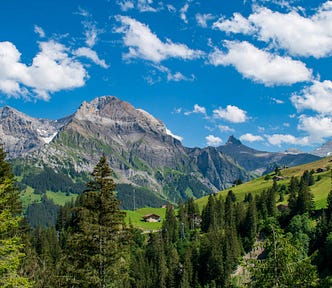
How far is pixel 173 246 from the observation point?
141375 mm

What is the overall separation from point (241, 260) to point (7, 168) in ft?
69.9

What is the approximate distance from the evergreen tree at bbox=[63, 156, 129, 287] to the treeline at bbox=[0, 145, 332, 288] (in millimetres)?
74

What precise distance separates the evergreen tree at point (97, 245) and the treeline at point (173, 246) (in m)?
0.07

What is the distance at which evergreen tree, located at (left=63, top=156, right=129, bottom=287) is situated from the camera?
2853 cm

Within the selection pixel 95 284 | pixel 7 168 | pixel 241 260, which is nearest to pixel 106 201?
pixel 95 284

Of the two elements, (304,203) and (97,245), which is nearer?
(97,245)

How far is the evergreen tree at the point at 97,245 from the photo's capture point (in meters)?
28.5

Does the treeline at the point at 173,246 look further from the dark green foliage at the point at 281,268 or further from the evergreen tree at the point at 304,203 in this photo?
the evergreen tree at the point at 304,203

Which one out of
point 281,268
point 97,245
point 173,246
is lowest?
point 173,246

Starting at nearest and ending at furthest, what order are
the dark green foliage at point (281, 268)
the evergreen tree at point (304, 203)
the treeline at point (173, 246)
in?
the dark green foliage at point (281, 268) → the treeline at point (173, 246) → the evergreen tree at point (304, 203)

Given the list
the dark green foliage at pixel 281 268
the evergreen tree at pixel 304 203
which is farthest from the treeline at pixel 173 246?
the evergreen tree at pixel 304 203

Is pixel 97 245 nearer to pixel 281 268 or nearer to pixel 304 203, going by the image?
pixel 281 268

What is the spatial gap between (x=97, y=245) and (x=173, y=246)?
116429 millimetres

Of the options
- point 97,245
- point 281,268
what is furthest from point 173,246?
point 281,268
